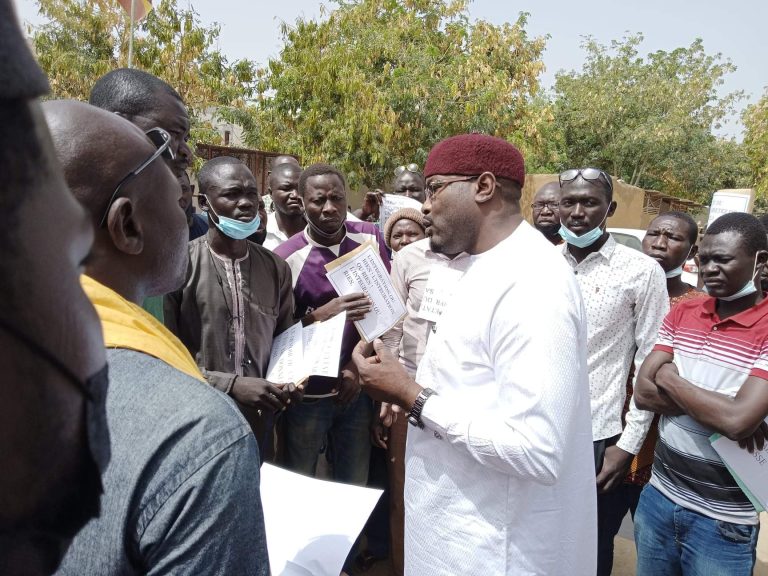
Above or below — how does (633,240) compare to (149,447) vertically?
below

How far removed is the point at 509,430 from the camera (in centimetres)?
154

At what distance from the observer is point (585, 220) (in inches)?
116

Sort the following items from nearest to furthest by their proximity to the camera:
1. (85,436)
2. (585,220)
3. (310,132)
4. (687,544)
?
(85,436) → (687,544) → (585,220) → (310,132)

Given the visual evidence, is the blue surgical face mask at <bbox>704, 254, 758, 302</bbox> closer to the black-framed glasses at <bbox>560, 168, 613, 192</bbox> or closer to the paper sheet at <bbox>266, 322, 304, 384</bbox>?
the black-framed glasses at <bbox>560, 168, 613, 192</bbox>

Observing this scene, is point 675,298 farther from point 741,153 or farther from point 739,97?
→ point 739,97

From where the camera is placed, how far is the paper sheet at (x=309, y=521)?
1.38 meters

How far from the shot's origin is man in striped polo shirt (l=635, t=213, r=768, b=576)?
6.66 feet

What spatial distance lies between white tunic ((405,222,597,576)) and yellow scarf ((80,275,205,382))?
88 centimetres

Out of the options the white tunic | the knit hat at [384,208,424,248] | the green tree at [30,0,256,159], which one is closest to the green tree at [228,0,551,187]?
the green tree at [30,0,256,159]

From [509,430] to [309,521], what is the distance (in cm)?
55

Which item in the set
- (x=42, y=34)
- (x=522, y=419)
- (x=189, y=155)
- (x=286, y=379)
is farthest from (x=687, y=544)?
(x=42, y=34)

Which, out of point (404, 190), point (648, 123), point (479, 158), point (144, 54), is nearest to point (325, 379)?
point (479, 158)

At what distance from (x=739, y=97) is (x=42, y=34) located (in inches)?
1108

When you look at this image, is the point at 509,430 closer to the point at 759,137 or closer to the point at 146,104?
the point at 146,104
